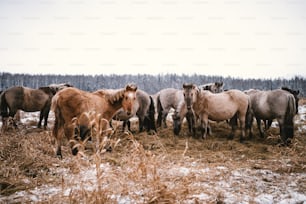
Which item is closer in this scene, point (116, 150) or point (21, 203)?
point (21, 203)

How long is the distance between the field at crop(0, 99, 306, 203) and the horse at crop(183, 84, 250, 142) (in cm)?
182

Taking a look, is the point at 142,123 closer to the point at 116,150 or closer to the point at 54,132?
the point at 116,150

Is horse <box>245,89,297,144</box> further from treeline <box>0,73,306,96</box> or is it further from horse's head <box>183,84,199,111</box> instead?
treeline <box>0,73,306,96</box>

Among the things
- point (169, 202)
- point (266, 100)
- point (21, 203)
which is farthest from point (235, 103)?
point (21, 203)

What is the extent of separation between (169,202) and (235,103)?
7.03m

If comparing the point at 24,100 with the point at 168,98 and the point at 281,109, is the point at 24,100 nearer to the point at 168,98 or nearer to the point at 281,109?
the point at 168,98

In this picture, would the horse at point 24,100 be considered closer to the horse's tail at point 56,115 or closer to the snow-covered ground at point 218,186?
the horse's tail at point 56,115

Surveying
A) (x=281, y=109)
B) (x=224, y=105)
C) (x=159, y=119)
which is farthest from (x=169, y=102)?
(x=281, y=109)

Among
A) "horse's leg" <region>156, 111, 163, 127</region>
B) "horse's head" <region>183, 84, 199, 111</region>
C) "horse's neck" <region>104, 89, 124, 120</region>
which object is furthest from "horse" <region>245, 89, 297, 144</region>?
"horse's neck" <region>104, 89, 124, 120</region>

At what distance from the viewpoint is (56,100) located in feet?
18.5

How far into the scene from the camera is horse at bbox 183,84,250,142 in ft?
28.3

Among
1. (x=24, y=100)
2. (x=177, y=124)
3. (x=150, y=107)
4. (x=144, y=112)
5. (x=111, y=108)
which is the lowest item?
Answer: (x=177, y=124)

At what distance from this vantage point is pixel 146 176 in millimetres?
2729

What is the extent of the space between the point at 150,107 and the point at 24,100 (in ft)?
19.4
